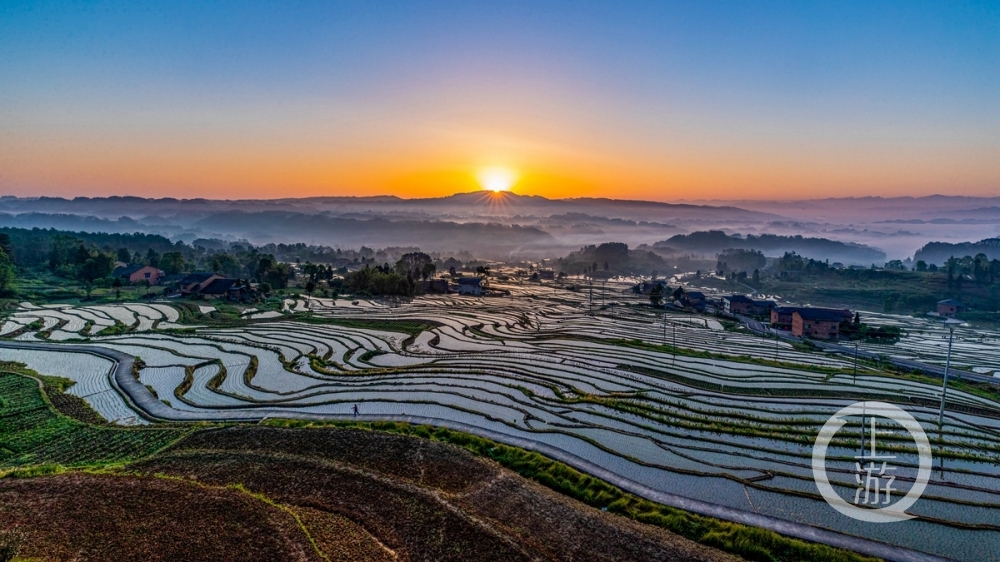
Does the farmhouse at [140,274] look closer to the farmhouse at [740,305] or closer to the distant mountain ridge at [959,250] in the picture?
the farmhouse at [740,305]

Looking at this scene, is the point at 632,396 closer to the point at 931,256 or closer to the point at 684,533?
the point at 684,533

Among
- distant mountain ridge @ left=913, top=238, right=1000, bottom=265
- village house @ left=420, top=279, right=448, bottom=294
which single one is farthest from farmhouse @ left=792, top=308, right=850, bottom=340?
distant mountain ridge @ left=913, top=238, right=1000, bottom=265

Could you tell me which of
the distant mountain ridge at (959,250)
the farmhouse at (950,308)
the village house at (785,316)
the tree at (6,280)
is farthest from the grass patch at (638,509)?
the distant mountain ridge at (959,250)

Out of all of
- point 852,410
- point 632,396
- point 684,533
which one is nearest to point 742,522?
point 684,533

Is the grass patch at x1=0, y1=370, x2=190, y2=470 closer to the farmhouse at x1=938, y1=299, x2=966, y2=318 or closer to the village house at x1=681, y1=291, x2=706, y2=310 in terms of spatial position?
the village house at x1=681, y1=291, x2=706, y2=310

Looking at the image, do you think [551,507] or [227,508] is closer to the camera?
[227,508]

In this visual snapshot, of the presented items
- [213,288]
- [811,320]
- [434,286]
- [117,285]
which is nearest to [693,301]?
[811,320]
